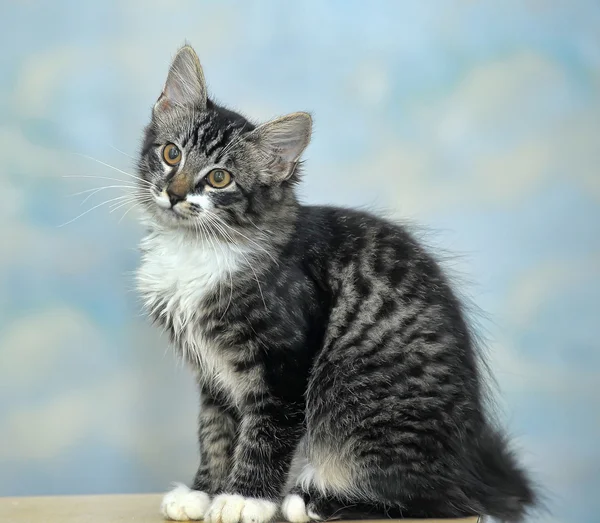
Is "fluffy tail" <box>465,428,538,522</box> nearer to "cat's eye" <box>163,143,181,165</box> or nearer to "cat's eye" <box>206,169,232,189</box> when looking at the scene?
"cat's eye" <box>206,169,232,189</box>

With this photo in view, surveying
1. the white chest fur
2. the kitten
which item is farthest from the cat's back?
the white chest fur

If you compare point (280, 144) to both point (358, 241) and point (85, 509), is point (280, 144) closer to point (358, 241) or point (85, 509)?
point (358, 241)

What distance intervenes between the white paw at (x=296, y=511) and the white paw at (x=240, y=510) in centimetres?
3

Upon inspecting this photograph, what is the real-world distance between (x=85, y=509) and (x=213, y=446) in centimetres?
39

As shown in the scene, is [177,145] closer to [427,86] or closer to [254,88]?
[254,88]

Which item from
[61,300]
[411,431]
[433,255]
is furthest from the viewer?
[61,300]

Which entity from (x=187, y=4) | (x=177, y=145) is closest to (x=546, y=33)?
(x=187, y=4)

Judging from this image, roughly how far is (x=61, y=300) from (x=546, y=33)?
6.31 ft

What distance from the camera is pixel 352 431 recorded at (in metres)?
2.09

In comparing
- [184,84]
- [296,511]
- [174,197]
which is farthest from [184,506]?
[184,84]

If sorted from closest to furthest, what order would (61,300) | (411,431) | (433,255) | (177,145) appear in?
(411,431) < (177,145) < (433,255) < (61,300)

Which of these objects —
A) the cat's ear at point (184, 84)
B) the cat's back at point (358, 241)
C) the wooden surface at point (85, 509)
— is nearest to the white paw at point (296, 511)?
the wooden surface at point (85, 509)

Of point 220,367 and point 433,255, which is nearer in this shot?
point 220,367

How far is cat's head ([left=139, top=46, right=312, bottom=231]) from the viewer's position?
84.0 inches
